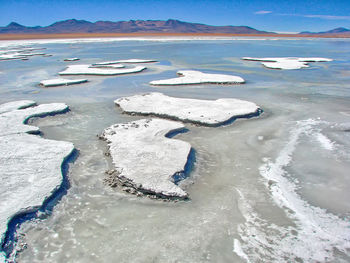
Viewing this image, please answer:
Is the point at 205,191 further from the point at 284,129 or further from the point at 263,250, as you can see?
the point at 284,129

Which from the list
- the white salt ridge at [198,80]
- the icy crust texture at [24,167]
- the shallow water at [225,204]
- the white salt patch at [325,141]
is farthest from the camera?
the white salt ridge at [198,80]

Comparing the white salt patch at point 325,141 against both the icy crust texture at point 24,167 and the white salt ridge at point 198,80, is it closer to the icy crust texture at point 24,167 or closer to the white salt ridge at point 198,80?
the icy crust texture at point 24,167

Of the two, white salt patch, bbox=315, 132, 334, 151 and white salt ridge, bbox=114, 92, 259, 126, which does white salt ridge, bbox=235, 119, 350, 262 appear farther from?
white salt ridge, bbox=114, 92, 259, 126

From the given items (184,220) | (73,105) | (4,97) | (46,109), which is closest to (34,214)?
(184,220)

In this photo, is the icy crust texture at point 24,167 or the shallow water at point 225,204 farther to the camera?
the icy crust texture at point 24,167

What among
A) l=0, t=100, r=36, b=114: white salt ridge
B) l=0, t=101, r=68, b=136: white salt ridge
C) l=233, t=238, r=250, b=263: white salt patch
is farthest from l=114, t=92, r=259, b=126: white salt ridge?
l=233, t=238, r=250, b=263: white salt patch

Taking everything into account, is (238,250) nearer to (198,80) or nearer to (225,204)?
(225,204)

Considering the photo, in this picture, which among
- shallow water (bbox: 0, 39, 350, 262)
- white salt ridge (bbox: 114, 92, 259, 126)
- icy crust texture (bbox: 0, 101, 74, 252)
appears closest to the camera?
shallow water (bbox: 0, 39, 350, 262)

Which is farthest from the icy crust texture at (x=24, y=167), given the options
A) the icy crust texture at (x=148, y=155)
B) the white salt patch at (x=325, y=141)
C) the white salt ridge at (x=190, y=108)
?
the white salt patch at (x=325, y=141)
